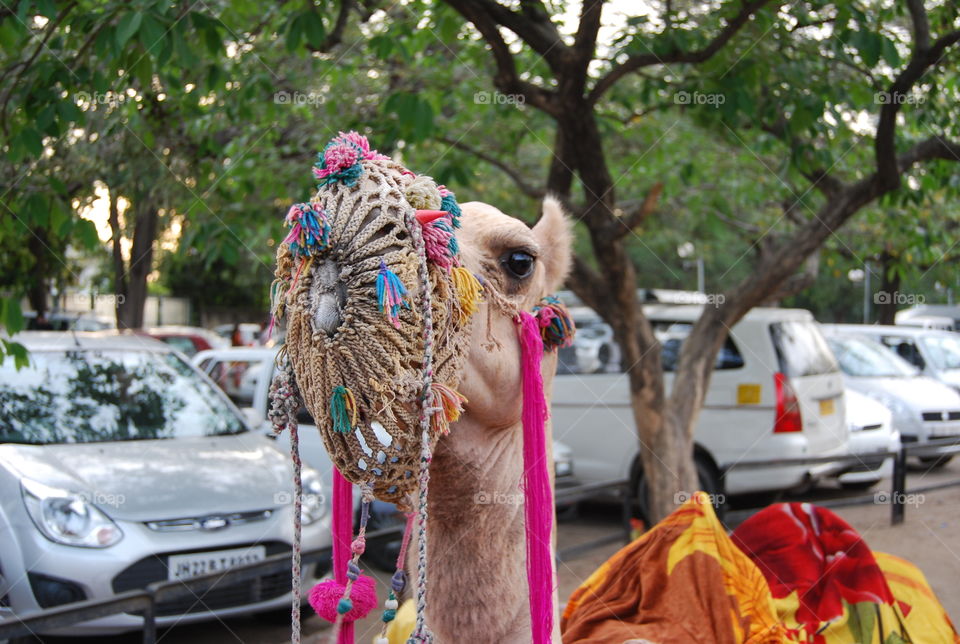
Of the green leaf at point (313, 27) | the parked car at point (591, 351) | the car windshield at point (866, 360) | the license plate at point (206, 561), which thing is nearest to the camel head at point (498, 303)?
the green leaf at point (313, 27)

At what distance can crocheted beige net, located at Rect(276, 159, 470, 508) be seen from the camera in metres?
1.18

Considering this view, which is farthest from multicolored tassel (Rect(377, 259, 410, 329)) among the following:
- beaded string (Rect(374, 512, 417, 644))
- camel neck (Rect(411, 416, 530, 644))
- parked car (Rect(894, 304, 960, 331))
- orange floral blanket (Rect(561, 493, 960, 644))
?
parked car (Rect(894, 304, 960, 331))

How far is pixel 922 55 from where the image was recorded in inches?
179

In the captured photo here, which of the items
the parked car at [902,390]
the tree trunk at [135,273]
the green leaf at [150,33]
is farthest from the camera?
the parked car at [902,390]

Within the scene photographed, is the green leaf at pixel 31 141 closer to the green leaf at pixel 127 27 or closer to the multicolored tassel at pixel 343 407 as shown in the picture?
the green leaf at pixel 127 27

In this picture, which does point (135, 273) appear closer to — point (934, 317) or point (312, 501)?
point (312, 501)

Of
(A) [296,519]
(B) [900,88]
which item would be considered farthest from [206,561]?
(B) [900,88]

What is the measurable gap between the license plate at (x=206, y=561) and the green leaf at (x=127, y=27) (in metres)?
2.66

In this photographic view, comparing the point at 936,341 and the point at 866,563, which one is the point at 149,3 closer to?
the point at 866,563

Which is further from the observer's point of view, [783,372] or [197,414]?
[783,372]

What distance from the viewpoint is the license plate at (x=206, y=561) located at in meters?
4.58

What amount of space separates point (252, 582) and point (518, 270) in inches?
151

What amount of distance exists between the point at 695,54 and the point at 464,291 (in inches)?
137

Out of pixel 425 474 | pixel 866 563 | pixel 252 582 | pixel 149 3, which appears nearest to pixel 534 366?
pixel 425 474
